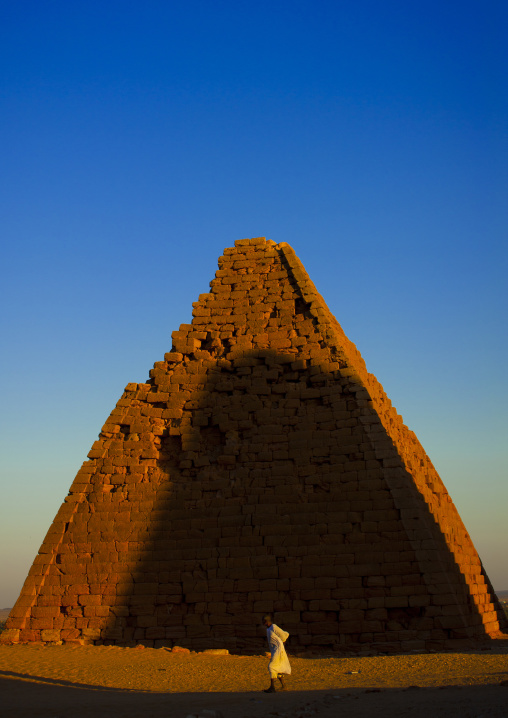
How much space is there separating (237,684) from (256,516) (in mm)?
3178

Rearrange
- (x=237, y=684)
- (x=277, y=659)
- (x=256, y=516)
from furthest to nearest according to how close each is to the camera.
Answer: (x=256, y=516)
(x=237, y=684)
(x=277, y=659)

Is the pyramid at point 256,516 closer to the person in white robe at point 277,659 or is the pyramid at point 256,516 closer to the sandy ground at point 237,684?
the sandy ground at point 237,684

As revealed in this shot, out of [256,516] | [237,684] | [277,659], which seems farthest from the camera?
[256,516]

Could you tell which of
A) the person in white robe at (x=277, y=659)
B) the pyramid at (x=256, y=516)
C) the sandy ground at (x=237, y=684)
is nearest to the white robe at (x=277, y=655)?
the person in white robe at (x=277, y=659)

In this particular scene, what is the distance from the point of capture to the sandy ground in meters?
6.60

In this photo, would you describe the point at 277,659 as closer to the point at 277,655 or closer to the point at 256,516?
the point at 277,655

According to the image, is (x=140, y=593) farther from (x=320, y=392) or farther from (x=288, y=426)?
(x=320, y=392)

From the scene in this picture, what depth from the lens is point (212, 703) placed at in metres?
7.30

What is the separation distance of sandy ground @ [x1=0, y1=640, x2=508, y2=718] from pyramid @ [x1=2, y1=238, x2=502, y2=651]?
64cm

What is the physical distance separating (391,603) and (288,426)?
331 centimetres

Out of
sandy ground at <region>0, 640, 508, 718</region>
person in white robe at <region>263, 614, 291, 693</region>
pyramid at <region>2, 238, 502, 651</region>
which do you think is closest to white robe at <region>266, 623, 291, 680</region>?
person in white robe at <region>263, 614, 291, 693</region>

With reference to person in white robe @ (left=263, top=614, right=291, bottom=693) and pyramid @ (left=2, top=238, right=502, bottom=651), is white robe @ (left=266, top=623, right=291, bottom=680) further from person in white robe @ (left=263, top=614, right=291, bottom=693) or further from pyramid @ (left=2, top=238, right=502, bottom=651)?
pyramid @ (left=2, top=238, right=502, bottom=651)


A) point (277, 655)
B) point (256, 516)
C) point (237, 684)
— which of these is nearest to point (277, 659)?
point (277, 655)

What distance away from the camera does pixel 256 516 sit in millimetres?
11398
